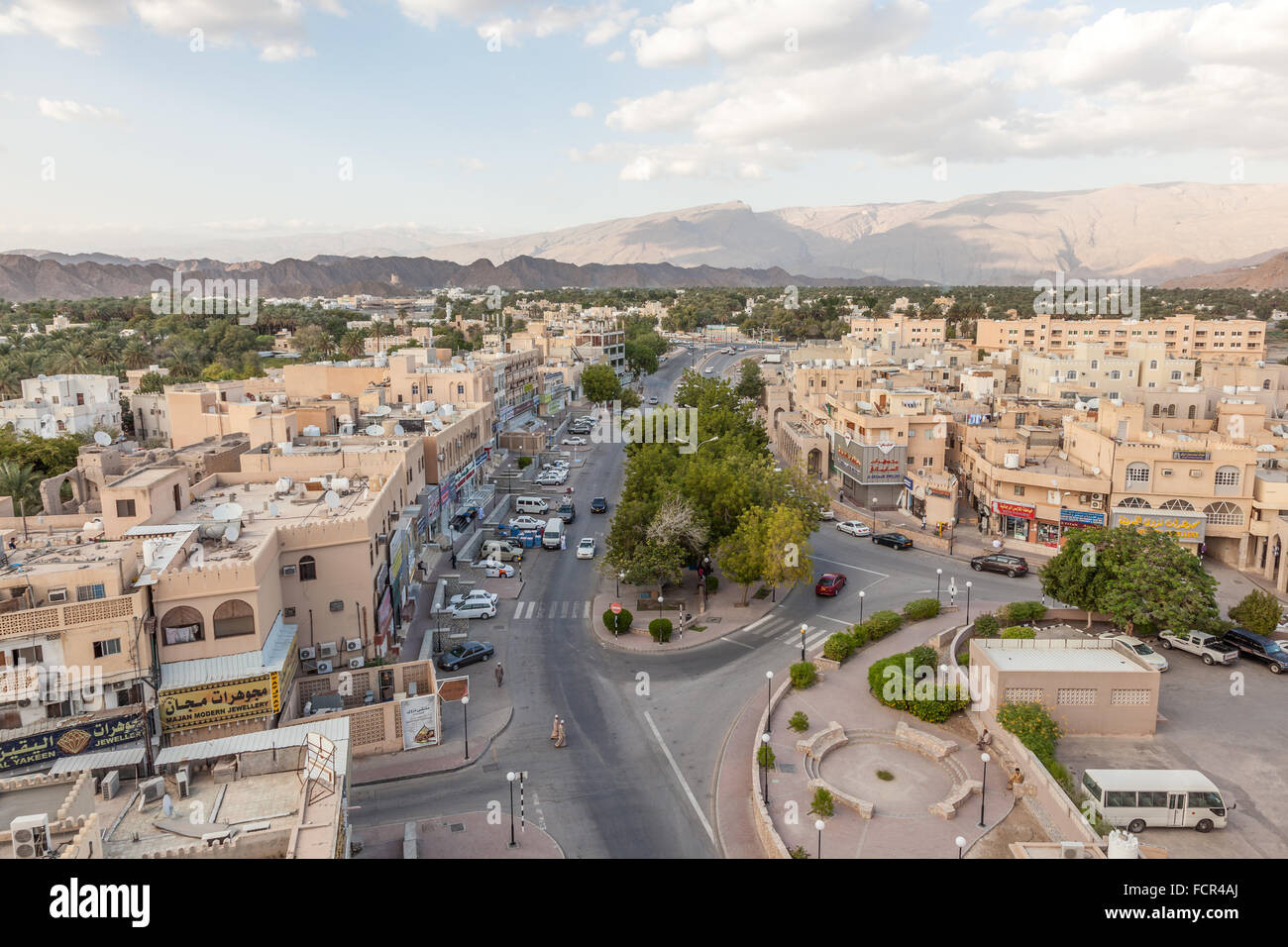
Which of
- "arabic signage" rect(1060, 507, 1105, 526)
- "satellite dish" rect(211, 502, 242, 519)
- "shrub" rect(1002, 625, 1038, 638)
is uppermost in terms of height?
"satellite dish" rect(211, 502, 242, 519)

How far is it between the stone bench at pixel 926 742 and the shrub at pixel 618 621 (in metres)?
11.5

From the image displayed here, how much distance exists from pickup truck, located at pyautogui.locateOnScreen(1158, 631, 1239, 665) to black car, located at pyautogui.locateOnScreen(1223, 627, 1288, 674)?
1.08 ft

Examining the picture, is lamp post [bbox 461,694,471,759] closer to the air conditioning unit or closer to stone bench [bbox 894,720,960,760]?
stone bench [bbox 894,720,960,760]

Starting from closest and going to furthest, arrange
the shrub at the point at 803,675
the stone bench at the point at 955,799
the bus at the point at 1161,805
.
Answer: the bus at the point at 1161,805, the stone bench at the point at 955,799, the shrub at the point at 803,675

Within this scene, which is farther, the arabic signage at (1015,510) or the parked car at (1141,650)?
the arabic signage at (1015,510)

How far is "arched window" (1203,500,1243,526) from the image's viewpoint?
39781mm

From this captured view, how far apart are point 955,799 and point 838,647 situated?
914 cm

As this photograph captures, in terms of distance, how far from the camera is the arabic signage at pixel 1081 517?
4153cm

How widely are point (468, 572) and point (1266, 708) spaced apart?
3113 cm

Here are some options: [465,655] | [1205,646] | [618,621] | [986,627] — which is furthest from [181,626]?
[1205,646]

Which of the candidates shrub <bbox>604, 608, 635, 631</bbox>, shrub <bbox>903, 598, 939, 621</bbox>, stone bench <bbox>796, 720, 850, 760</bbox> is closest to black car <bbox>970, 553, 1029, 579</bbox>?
shrub <bbox>903, 598, 939, 621</bbox>

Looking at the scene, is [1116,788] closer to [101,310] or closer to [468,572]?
[468,572]

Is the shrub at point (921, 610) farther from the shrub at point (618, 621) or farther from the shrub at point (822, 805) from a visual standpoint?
the shrub at point (822, 805)

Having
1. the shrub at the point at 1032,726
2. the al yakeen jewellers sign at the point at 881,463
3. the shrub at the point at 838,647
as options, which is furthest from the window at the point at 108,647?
the al yakeen jewellers sign at the point at 881,463
